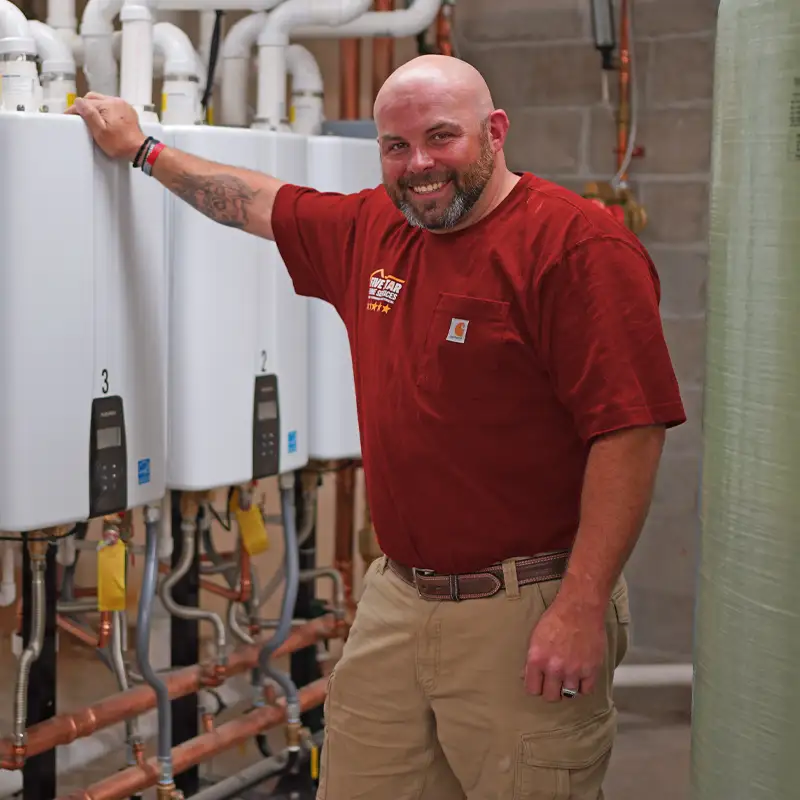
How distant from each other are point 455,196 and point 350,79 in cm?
127

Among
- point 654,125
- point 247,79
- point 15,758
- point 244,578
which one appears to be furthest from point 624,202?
point 15,758

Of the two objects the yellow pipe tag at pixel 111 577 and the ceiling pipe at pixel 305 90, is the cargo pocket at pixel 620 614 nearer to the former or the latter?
the yellow pipe tag at pixel 111 577

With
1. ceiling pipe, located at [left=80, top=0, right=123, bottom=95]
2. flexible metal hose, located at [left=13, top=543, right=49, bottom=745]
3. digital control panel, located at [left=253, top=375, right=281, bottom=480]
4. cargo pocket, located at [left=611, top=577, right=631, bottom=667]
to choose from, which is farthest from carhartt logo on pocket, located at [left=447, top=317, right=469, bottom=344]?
ceiling pipe, located at [left=80, top=0, right=123, bottom=95]

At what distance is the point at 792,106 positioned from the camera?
1.25 meters

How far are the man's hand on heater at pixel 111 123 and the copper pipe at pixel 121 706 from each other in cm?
95

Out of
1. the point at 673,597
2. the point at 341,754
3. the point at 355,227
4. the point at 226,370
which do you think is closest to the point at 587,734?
the point at 341,754

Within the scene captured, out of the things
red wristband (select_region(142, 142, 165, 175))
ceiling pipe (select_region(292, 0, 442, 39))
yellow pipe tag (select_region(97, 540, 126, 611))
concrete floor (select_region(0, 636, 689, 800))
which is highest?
ceiling pipe (select_region(292, 0, 442, 39))

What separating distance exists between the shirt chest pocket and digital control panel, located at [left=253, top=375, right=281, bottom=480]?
724mm

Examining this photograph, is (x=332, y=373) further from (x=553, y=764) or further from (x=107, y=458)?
(x=553, y=764)

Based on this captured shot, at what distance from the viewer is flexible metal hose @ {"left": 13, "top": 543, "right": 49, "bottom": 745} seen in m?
2.17

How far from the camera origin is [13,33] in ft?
6.70

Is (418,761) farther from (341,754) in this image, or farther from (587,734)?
(587,734)

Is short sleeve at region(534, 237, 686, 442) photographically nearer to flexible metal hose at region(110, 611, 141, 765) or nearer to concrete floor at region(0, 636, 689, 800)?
flexible metal hose at region(110, 611, 141, 765)

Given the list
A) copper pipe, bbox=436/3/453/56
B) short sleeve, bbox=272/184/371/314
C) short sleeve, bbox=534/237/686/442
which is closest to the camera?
short sleeve, bbox=534/237/686/442
